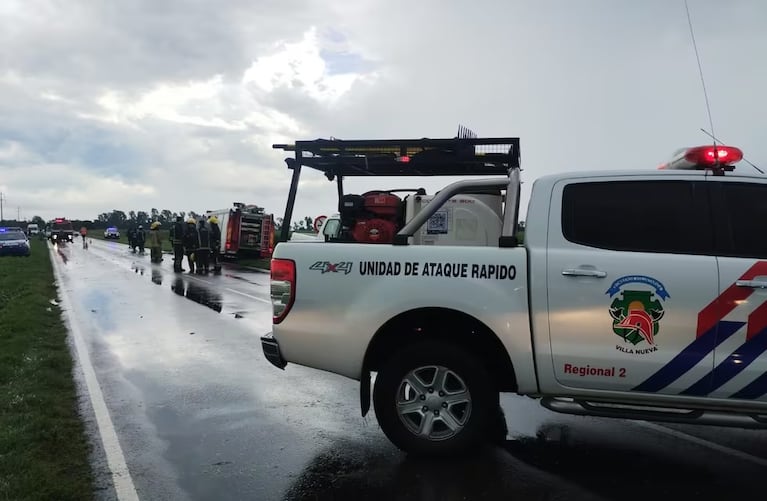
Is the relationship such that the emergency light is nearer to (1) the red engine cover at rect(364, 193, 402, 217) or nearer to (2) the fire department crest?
(2) the fire department crest

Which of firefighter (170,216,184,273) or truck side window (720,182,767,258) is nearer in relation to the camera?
truck side window (720,182,767,258)

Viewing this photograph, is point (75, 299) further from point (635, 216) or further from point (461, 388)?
point (635, 216)

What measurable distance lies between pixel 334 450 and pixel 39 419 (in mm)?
2466

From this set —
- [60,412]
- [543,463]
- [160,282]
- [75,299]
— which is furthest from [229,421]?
[160,282]

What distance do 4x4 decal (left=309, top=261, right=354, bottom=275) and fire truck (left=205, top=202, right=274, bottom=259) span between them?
77.7 feet

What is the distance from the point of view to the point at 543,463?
4195 millimetres

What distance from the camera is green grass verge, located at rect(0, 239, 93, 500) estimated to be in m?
3.78

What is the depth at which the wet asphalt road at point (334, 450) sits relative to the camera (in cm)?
378

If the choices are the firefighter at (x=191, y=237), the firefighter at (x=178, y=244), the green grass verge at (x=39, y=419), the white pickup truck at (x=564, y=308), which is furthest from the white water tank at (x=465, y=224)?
the firefighter at (x=178, y=244)

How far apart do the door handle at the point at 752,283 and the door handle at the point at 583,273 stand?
30.8 inches

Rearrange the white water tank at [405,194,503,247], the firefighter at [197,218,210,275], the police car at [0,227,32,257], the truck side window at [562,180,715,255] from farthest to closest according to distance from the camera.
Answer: the police car at [0,227,32,257] < the firefighter at [197,218,210,275] < the white water tank at [405,194,503,247] < the truck side window at [562,180,715,255]

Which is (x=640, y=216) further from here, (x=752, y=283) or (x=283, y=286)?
(x=283, y=286)

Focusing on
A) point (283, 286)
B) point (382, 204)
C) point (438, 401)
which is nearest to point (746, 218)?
point (438, 401)

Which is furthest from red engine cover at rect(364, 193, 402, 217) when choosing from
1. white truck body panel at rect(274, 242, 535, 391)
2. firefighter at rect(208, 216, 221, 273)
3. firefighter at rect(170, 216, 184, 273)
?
firefighter at rect(208, 216, 221, 273)
